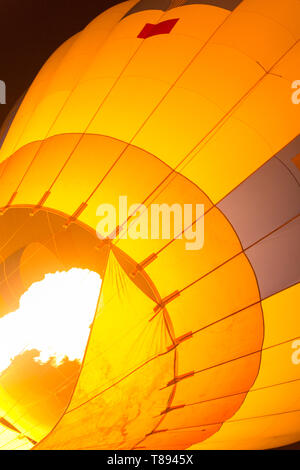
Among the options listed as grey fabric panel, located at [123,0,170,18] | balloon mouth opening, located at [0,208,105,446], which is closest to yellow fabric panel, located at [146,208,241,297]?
balloon mouth opening, located at [0,208,105,446]

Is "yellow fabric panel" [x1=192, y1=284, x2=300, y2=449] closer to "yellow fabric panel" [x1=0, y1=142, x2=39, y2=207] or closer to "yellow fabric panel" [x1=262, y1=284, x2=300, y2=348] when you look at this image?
"yellow fabric panel" [x1=262, y1=284, x2=300, y2=348]

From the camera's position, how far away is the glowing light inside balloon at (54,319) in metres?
1.89

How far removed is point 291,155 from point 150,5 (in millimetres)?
1045

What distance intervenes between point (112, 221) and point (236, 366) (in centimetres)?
77

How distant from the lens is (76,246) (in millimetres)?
1943

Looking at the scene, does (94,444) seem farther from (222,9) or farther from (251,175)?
(222,9)

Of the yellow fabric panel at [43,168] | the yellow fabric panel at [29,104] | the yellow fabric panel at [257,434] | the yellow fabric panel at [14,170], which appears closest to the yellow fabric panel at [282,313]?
the yellow fabric panel at [257,434]

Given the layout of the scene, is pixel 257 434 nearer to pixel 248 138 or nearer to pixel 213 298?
pixel 213 298

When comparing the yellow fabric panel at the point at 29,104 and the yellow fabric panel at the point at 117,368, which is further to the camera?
the yellow fabric panel at the point at 29,104

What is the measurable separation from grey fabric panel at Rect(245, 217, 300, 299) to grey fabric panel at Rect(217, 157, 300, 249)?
4 centimetres

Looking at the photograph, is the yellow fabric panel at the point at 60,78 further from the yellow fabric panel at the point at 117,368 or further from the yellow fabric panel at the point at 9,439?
the yellow fabric panel at the point at 9,439

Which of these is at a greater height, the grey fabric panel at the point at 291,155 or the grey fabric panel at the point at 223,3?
the grey fabric panel at the point at 223,3

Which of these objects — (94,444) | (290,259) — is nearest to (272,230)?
(290,259)

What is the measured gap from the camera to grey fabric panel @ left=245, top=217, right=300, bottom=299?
1.92m
